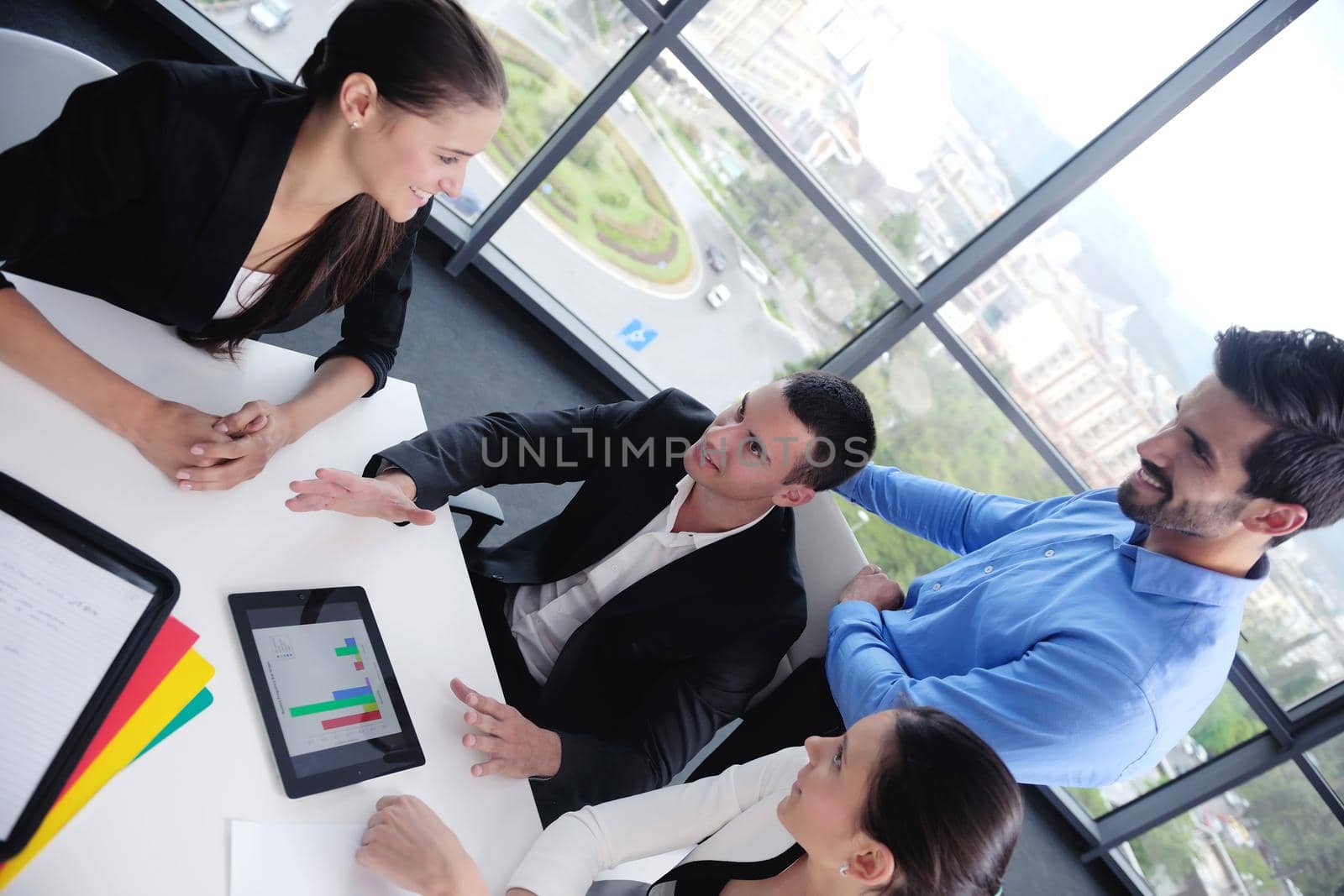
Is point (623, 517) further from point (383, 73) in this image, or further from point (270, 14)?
point (270, 14)

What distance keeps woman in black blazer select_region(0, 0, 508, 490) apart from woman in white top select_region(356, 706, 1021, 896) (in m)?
0.65

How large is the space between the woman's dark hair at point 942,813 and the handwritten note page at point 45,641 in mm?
999

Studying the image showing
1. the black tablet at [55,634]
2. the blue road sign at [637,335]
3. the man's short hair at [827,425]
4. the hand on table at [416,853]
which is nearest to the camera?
the black tablet at [55,634]

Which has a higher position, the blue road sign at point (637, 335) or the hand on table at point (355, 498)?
the hand on table at point (355, 498)

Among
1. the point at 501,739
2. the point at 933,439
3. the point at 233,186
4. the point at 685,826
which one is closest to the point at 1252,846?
the point at 933,439

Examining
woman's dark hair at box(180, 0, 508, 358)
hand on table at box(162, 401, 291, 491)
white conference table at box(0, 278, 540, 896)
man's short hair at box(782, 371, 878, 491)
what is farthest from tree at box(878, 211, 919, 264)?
hand on table at box(162, 401, 291, 491)

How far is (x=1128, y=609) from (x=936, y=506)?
0.62m

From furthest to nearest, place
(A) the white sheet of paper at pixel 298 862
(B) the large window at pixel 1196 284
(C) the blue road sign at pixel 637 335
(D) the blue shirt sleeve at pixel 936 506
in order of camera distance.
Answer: (C) the blue road sign at pixel 637 335 < (B) the large window at pixel 1196 284 < (D) the blue shirt sleeve at pixel 936 506 < (A) the white sheet of paper at pixel 298 862

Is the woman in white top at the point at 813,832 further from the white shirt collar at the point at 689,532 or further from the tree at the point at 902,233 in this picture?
the tree at the point at 902,233

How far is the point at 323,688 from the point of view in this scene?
133cm

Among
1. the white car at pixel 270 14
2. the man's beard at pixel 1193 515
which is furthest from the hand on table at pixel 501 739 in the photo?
the white car at pixel 270 14

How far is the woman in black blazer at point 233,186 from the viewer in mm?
1388

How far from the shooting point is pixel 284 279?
1736mm

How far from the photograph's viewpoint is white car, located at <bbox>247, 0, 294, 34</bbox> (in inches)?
145
